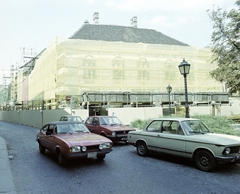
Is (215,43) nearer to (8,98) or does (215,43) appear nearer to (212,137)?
(212,137)

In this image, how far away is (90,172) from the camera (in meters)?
6.29

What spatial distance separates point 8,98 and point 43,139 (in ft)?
202

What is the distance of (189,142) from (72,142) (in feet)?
11.3

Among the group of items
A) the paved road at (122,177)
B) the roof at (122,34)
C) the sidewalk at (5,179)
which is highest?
the roof at (122,34)

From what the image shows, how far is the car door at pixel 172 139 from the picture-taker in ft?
22.9

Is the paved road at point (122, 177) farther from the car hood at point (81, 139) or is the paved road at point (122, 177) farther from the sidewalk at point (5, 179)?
the car hood at point (81, 139)

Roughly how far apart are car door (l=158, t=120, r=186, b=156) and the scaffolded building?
13.7 m

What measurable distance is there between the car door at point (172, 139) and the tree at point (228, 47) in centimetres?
1481

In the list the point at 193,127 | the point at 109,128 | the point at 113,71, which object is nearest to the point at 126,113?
the point at 113,71

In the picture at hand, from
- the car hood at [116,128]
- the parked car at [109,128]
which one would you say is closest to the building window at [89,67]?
the parked car at [109,128]

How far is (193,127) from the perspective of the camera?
734 centimetres

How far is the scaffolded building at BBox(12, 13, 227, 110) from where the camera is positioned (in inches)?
891

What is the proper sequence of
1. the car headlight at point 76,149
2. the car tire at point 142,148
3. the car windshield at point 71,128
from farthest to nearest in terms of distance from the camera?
the car tire at point 142,148, the car windshield at point 71,128, the car headlight at point 76,149

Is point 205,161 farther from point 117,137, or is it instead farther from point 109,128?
point 109,128
